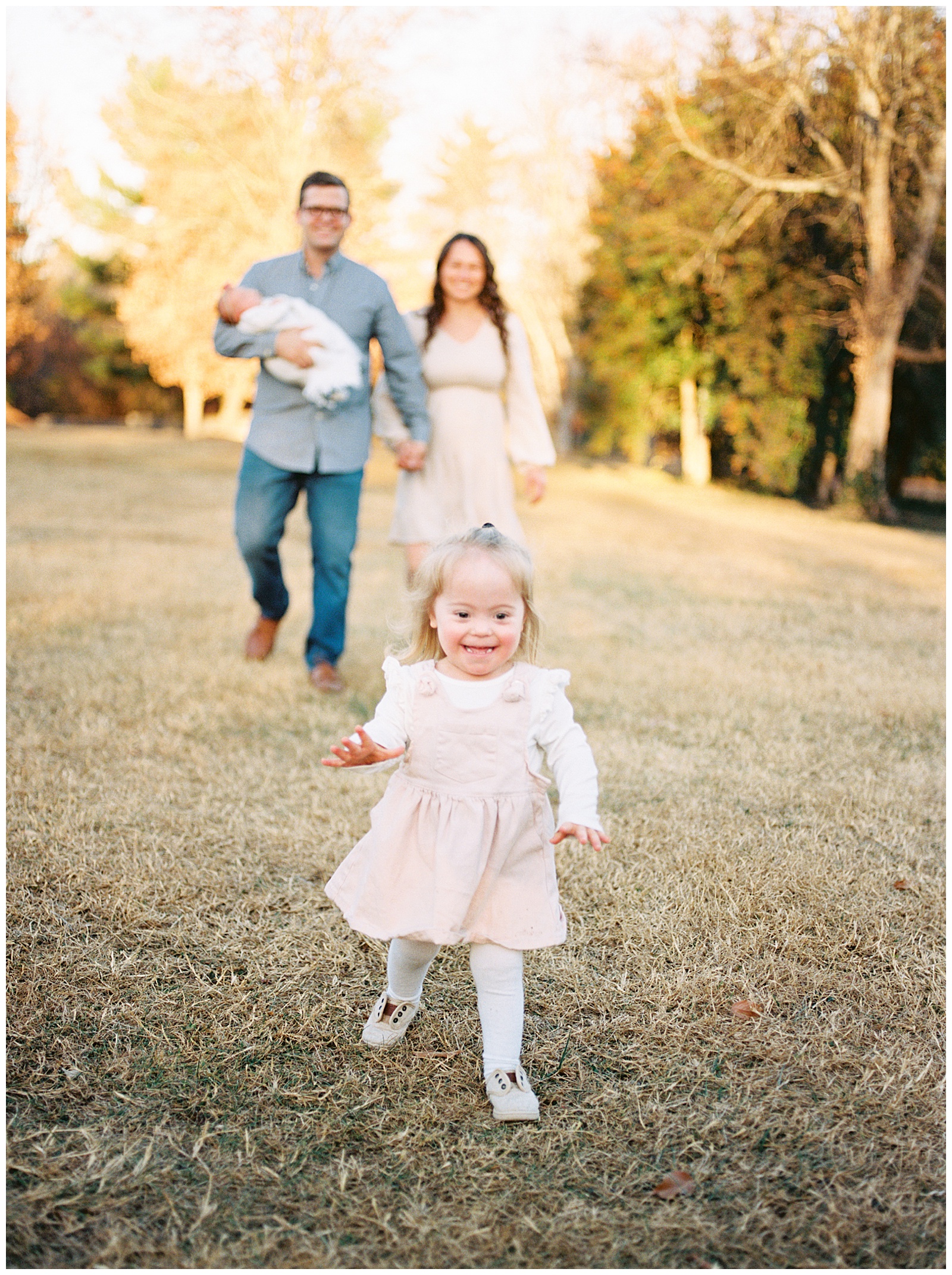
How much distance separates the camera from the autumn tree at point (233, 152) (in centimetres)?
1520

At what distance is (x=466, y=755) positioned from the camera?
2.01 m

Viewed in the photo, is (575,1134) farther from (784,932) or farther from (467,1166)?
(784,932)

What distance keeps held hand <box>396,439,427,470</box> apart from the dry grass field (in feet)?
3.40

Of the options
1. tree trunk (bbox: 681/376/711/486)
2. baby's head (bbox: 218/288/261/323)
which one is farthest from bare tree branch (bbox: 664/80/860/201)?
baby's head (bbox: 218/288/261/323)

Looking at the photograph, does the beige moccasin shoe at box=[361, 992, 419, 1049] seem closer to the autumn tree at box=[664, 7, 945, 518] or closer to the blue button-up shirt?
the blue button-up shirt

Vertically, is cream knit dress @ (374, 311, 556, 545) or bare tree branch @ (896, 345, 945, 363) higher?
bare tree branch @ (896, 345, 945, 363)

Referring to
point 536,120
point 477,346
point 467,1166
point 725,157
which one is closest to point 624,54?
point 725,157

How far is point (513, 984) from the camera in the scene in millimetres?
1996

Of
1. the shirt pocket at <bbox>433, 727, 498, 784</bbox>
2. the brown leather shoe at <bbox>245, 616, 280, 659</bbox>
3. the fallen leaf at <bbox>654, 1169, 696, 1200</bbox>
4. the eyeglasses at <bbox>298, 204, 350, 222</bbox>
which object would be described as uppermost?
the eyeglasses at <bbox>298, 204, 350, 222</bbox>

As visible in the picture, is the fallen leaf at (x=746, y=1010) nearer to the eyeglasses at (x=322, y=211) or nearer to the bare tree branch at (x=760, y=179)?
the eyeglasses at (x=322, y=211)

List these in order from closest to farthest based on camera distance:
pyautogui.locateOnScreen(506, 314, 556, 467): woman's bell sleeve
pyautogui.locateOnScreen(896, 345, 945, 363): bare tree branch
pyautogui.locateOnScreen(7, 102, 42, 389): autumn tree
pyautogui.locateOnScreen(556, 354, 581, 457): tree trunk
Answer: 1. pyautogui.locateOnScreen(506, 314, 556, 467): woman's bell sleeve
2. pyautogui.locateOnScreen(896, 345, 945, 363): bare tree branch
3. pyautogui.locateOnScreen(7, 102, 42, 389): autumn tree
4. pyautogui.locateOnScreen(556, 354, 581, 457): tree trunk

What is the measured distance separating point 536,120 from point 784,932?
23.4 meters

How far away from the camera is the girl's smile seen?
→ 201 centimetres

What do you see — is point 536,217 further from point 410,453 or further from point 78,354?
point 410,453
